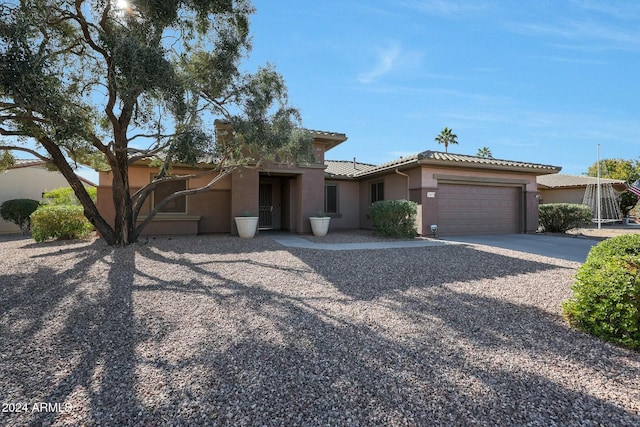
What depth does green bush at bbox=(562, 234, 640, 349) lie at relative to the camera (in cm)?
334

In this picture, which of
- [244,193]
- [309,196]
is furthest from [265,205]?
[309,196]

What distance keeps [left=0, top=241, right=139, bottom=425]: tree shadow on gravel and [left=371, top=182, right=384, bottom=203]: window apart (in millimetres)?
11858

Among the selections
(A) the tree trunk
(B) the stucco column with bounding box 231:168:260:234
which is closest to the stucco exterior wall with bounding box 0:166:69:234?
(A) the tree trunk

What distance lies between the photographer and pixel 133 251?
8609mm

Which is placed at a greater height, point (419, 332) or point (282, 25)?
point (282, 25)

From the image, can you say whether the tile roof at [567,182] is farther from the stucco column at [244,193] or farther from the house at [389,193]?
the stucco column at [244,193]

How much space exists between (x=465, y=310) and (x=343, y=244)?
6194 millimetres

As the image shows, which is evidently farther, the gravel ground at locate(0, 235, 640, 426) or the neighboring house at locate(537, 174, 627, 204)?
the neighboring house at locate(537, 174, 627, 204)

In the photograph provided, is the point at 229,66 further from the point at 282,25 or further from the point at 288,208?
the point at 288,208

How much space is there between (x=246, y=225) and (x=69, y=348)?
8.45m

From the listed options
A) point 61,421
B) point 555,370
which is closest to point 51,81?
point 61,421

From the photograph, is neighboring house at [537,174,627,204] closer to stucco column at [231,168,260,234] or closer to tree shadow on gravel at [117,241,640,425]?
stucco column at [231,168,260,234]

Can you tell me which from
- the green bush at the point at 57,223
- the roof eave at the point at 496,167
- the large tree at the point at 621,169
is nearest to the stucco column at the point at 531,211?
the roof eave at the point at 496,167

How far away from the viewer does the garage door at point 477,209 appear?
13.1 meters
